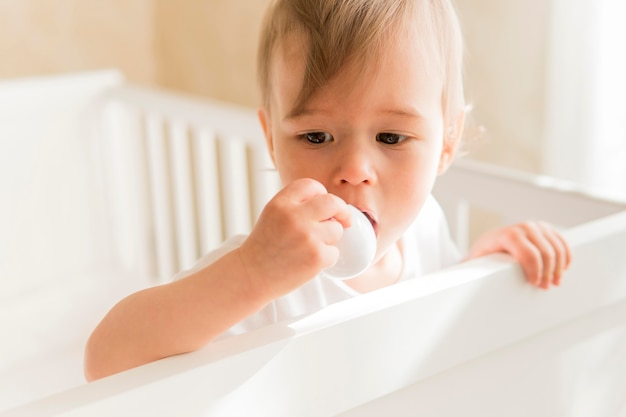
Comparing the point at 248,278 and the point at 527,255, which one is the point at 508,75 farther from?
the point at 248,278

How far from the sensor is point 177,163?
4.98 ft

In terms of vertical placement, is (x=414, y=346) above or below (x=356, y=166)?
below

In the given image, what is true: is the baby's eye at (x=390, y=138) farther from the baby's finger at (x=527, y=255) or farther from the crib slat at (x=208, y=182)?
the crib slat at (x=208, y=182)

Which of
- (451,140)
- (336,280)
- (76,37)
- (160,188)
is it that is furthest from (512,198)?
(76,37)

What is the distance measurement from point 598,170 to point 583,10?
→ 240 mm

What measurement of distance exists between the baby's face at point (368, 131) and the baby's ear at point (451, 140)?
7 cm

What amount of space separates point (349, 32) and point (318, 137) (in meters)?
0.09

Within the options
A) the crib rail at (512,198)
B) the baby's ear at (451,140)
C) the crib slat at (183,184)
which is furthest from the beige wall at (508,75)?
the baby's ear at (451,140)

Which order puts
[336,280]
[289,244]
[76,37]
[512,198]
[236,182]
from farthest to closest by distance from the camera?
[76,37], [236,182], [512,198], [336,280], [289,244]

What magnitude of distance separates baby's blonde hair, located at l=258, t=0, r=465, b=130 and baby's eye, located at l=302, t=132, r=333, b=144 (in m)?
0.02

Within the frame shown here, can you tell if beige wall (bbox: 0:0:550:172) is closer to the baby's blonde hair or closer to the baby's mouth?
the baby's blonde hair

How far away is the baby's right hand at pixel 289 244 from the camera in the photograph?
1.81 feet

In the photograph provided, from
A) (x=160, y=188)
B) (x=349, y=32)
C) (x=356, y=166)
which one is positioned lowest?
(x=160, y=188)

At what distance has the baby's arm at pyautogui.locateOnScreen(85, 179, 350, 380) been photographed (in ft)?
1.82
